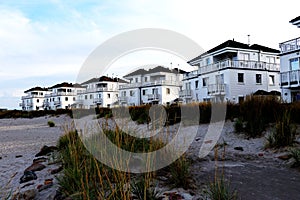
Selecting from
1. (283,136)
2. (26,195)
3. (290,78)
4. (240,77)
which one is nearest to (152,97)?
(240,77)

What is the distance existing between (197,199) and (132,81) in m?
50.8

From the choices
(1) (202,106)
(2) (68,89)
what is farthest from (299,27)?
(2) (68,89)

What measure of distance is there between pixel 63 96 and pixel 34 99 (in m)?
15.3

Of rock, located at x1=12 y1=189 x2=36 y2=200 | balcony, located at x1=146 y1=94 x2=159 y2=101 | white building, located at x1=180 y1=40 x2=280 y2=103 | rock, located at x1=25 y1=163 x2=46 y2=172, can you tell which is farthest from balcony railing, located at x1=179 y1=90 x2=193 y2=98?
rock, located at x1=12 y1=189 x2=36 y2=200

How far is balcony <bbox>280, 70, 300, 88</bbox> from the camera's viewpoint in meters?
21.5

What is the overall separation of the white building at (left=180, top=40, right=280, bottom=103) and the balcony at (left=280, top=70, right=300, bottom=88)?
21.0 ft

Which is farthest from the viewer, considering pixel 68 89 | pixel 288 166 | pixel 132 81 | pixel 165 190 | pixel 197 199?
pixel 68 89

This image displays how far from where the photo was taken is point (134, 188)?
11.3ft

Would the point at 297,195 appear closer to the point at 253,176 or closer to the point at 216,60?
the point at 253,176

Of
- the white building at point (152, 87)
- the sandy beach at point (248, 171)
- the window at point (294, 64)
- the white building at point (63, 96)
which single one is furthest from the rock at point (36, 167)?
the white building at point (63, 96)

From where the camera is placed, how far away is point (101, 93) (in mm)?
60125

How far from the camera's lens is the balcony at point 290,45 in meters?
22.8

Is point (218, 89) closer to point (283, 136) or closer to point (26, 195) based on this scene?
point (283, 136)

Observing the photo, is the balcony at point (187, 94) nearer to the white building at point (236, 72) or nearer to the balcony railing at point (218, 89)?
the white building at point (236, 72)
